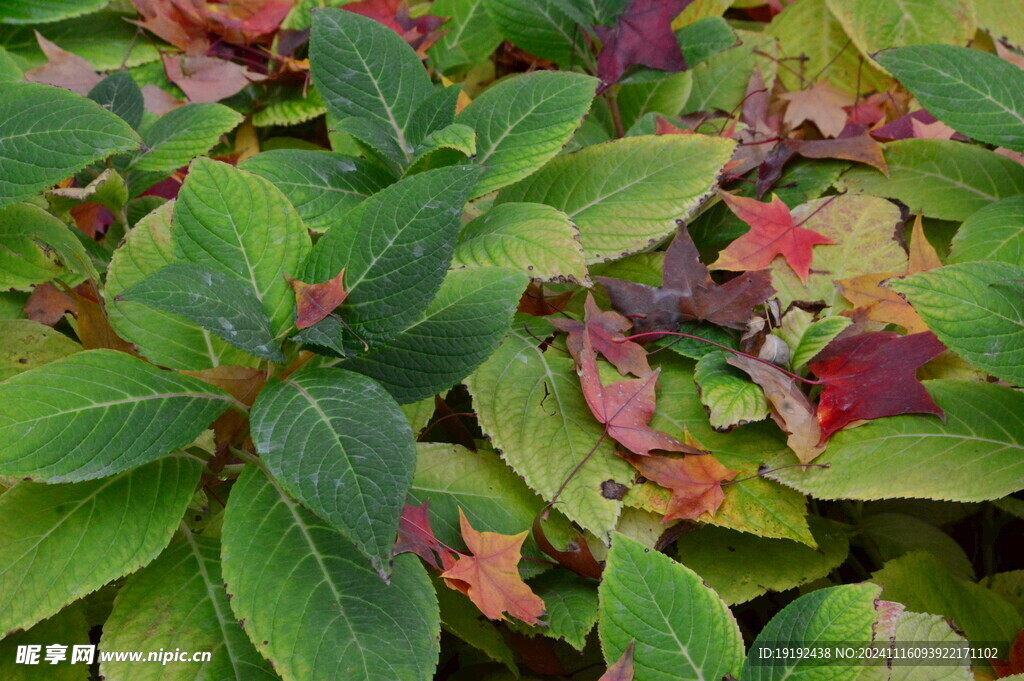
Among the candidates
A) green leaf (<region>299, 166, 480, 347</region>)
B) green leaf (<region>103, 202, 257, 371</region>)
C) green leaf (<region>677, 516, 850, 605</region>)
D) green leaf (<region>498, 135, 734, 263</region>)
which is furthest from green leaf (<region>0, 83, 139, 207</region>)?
green leaf (<region>677, 516, 850, 605</region>)

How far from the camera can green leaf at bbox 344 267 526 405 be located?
901 millimetres

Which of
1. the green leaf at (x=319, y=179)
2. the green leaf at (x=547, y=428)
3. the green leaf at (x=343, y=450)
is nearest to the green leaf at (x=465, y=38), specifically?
the green leaf at (x=319, y=179)

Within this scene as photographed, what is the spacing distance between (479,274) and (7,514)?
1.92ft

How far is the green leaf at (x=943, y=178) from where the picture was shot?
1.34m

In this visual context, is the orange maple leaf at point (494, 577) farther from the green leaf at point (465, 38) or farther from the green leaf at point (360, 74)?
the green leaf at point (465, 38)

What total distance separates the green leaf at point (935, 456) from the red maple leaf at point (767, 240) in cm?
30

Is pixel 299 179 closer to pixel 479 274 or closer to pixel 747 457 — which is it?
pixel 479 274

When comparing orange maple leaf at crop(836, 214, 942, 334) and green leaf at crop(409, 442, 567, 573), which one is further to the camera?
orange maple leaf at crop(836, 214, 942, 334)

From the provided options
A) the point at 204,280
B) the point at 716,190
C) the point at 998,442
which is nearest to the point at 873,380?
the point at 998,442

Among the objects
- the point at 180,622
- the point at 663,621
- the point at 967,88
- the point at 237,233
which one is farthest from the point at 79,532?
the point at 967,88

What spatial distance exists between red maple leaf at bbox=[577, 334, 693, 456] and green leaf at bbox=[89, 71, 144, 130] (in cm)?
86

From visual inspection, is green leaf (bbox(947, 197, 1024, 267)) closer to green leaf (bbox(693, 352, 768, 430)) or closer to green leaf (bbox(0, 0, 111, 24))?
green leaf (bbox(693, 352, 768, 430))

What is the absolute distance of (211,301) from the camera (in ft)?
2.66

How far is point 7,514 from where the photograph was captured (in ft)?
2.92
